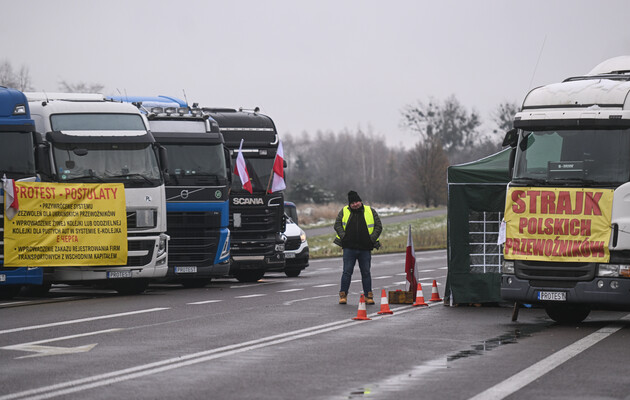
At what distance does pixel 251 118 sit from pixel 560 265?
12.9m

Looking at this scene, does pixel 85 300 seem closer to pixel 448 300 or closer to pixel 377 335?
pixel 448 300

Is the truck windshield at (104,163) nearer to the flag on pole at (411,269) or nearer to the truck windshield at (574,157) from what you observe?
the flag on pole at (411,269)

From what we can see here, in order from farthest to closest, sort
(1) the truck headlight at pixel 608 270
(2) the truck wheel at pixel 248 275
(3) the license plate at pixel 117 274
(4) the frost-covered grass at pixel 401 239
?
(4) the frost-covered grass at pixel 401 239 < (2) the truck wheel at pixel 248 275 < (3) the license plate at pixel 117 274 < (1) the truck headlight at pixel 608 270

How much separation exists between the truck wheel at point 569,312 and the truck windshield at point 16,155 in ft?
31.8

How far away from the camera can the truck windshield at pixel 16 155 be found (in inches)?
798

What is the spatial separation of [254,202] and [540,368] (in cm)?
1591

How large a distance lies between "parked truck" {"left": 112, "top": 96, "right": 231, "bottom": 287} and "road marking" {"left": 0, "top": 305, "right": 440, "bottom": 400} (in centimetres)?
851

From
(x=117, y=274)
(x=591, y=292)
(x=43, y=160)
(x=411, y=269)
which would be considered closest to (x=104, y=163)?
(x=43, y=160)

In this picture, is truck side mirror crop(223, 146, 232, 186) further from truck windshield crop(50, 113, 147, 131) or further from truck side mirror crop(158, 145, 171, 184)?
truck windshield crop(50, 113, 147, 131)

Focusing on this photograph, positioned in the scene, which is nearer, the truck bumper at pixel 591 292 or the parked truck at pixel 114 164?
the truck bumper at pixel 591 292

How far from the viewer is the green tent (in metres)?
19.0

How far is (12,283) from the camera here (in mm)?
20453

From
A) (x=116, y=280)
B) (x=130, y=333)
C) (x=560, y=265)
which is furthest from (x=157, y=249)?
(x=560, y=265)

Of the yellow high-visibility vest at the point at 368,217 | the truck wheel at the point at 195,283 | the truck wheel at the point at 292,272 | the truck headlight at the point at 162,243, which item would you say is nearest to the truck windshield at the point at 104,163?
the truck headlight at the point at 162,243
